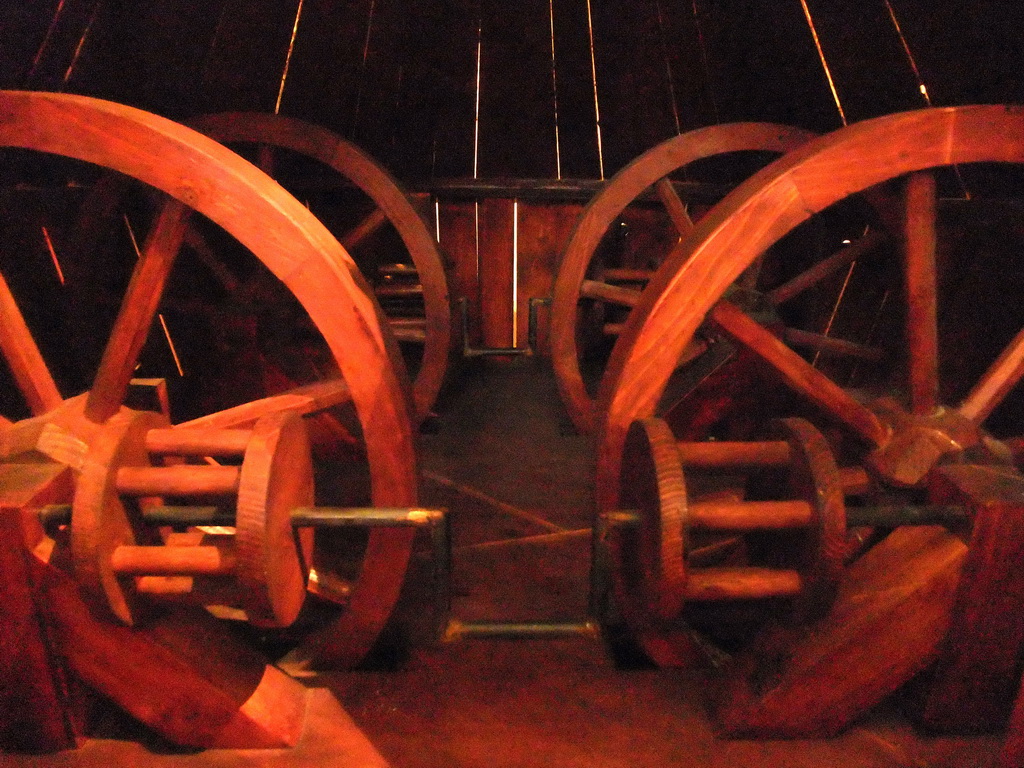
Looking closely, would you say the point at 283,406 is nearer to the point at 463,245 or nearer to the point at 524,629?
the point at 524,629

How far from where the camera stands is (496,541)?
6.72 ft

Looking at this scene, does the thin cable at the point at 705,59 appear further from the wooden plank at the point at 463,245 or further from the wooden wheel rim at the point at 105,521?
the wooden wheel rim at the point at 105,521

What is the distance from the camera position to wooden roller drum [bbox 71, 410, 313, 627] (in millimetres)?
1069

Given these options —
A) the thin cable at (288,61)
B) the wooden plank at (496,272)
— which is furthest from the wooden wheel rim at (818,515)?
the thin cable at (288,61)

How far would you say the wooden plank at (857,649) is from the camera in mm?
1192

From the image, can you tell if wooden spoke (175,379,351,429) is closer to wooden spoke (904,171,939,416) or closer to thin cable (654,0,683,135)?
wooden spoke (904,171,939,416)

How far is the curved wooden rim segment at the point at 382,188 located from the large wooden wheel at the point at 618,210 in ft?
1.51

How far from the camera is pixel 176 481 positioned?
1124 mm

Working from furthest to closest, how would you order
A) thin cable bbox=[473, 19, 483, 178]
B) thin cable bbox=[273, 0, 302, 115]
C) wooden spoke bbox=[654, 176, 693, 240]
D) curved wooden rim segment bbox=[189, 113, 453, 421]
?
thin cable bbox=[473, 19, 483, 178], thin cable bbox=[273, 0, 302, 115], wooden spoke bbox=[654, 176, 693, 240], curved wooden rim segment bbox=[189, 113, 453, 421]

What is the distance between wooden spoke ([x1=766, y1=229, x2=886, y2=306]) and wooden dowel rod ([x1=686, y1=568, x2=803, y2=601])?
59.1 inches

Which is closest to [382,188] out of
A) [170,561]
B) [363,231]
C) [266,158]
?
[363,231]

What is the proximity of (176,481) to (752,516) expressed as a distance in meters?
0.98

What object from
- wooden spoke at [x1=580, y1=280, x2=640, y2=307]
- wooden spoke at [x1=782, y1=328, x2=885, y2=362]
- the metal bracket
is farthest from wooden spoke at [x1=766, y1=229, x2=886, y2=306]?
the metal bracket

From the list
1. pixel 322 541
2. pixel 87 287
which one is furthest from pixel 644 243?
pixel 87 287
